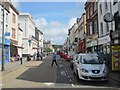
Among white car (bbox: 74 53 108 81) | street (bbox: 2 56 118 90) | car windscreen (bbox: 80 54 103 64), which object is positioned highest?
car windscreen (bbox: 80 54 103 64)

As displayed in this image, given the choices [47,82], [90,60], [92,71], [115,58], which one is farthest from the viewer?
[115,58]

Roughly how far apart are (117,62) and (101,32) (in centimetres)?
1848

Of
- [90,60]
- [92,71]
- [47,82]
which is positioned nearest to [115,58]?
[90,60]

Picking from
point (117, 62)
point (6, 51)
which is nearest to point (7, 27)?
point (6, 51)

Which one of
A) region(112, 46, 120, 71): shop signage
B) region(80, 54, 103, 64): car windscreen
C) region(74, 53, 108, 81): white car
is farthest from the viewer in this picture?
region(112, 46, 120, 71): shop signage

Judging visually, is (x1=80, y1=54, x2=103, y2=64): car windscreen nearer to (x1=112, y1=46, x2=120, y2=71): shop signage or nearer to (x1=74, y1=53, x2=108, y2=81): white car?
(x1=74, y1=53, x2=108, y2=81): white car

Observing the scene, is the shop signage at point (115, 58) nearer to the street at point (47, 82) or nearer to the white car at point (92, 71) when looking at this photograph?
the street at point (47, 82)

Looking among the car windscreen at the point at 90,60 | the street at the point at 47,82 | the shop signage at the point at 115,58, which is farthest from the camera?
the shop signage at the point at 115,58

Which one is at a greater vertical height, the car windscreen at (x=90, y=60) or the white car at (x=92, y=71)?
the car windscreen at (x=90, y=60)

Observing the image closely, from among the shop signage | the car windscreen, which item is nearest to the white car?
the car windscreen

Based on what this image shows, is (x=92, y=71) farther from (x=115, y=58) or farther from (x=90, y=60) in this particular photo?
(x=115, y=58)

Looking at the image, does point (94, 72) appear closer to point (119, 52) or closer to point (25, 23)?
point (119, 52)

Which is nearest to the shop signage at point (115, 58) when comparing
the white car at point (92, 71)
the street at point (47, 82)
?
the street at point (47, 82)

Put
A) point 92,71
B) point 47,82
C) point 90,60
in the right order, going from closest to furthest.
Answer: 1. point 92,71
2. point 47,82
3. point 90,60
